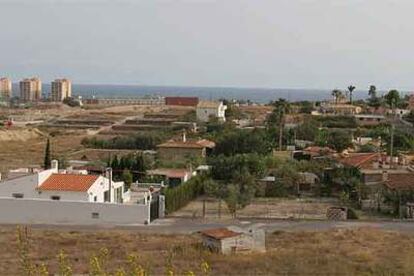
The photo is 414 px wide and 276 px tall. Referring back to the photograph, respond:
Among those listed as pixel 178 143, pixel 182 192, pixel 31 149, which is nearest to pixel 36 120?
pixel 31 149

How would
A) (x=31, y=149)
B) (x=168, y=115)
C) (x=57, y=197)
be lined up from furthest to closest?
(x=168, y=115) → (x=31, y=149) → (x=57, y=197)

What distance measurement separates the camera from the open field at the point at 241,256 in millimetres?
22375

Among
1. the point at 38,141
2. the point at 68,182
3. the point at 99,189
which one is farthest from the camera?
the point at 38,141

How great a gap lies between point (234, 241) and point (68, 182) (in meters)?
10.6

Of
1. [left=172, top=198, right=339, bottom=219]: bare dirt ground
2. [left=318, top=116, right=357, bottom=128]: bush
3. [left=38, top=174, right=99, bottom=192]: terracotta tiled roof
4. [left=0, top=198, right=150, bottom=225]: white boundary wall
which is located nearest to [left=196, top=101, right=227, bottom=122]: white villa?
[left=318, top=116, right=357, bottom=128]: bush

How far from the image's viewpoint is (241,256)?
82.0 feet

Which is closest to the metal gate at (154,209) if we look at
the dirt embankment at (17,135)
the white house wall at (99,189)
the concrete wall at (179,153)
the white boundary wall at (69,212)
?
the white boundary wall at (69,212)

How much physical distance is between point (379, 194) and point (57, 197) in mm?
18038

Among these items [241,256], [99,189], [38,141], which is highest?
[99,189]

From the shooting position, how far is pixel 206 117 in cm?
9725

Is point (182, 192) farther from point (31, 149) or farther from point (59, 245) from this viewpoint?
point (31, 149)

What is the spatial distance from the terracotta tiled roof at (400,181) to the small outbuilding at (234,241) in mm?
14917

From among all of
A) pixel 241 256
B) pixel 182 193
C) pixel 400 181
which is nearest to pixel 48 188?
pixel 182 193

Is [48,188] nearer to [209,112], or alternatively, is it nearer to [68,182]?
[68,182]
